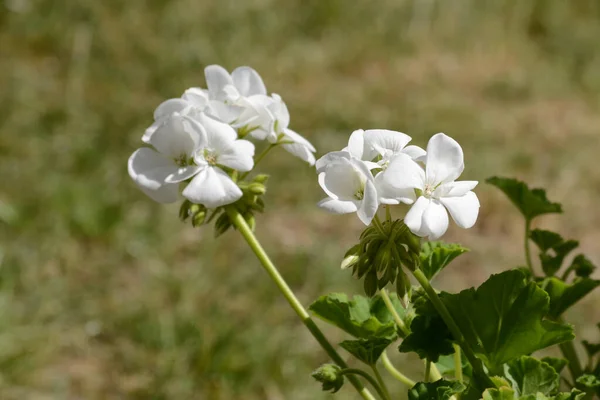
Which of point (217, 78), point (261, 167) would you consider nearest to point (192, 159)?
point (217, 78)

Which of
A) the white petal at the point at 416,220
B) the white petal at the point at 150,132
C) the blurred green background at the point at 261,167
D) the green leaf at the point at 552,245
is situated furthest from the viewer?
the blurred green background at the point at 261,167

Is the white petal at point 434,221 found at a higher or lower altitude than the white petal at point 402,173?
lower

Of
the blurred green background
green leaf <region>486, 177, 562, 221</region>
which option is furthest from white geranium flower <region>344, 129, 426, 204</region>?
the blurred green background

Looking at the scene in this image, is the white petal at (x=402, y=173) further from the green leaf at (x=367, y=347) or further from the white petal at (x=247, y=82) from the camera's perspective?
the white petal at (x=247, y=82)

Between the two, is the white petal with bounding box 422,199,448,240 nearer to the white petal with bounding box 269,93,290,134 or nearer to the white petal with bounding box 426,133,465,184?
the white petal with bounding box 426,133,465,184

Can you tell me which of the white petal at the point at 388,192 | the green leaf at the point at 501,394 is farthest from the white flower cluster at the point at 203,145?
the green leaf at the point at 501,394

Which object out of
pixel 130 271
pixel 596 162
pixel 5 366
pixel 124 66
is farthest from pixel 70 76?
pixel 596 162

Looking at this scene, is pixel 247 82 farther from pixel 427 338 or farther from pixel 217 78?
pixel 427 338
